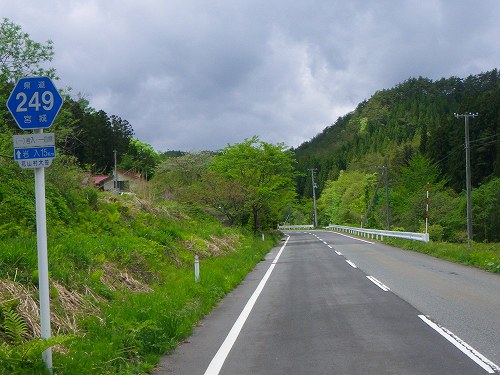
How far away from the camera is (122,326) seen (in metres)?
7.67

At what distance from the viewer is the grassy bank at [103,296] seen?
6176 mm

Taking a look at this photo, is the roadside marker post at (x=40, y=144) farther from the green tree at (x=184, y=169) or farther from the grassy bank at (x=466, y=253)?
the green tree at (x=184, y=169)

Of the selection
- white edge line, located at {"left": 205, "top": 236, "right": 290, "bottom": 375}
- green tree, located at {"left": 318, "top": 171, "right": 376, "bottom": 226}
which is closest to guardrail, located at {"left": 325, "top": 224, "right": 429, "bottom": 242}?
green tree, located at {"left": 318, "top": 171, "right": 376, "bottom": 226}

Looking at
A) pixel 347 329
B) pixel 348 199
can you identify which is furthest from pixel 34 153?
pixel 348 199

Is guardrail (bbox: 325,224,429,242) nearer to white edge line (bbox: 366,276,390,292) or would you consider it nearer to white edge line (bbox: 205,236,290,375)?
white edge line (bbox: 366,276,390,292)

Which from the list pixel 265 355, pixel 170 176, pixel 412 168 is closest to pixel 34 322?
pixel 265 355

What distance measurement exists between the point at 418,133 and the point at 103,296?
4352 inches

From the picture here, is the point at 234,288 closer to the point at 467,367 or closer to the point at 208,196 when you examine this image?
the point at 467,367

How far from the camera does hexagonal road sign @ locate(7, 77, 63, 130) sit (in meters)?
5.63

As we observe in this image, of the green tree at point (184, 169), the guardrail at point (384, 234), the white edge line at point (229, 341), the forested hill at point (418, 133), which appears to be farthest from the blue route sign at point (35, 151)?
the forested hill at point (418, 133)

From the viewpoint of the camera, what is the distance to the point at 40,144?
5.47 meters

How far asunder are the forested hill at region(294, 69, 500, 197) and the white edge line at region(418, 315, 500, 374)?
52.6 metres

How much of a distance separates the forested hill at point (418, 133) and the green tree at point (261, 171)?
22778mm

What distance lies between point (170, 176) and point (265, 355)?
53291mm
